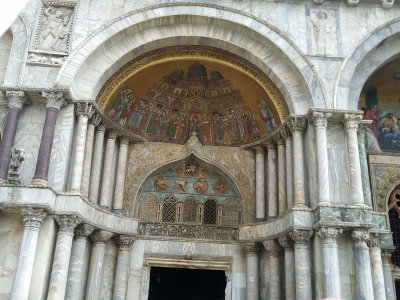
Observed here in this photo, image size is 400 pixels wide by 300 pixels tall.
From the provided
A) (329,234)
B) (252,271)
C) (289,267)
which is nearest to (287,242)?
(289,267)

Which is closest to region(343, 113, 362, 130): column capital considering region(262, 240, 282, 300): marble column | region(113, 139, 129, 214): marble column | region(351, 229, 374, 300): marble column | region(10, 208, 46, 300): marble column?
Result: region(351, 229, 374, 300): marble column

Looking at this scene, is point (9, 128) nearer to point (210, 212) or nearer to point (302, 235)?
point (210, 212)

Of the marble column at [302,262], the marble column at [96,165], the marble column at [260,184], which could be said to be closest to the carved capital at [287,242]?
the marble column at [302,262]

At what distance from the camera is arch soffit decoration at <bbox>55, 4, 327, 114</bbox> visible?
473 inches

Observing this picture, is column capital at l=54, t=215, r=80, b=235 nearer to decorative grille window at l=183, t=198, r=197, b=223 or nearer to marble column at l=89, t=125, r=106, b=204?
marble column at l=89, t=125, r=106, b=204

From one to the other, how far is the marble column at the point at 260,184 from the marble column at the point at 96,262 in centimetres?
431

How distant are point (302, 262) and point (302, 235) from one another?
64 cm

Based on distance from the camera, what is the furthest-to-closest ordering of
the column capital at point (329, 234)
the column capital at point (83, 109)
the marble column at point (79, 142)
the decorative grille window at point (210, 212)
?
the decorative grille window at point (210, 212) < the column capital at point (83, 109) < the marble column at point (79, 142) < the column capital at point (329, 234)

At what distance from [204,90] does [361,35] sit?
4.84 metres

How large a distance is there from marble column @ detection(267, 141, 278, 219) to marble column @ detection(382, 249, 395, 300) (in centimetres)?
334

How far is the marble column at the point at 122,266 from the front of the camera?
12.2 meters

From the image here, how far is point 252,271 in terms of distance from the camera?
41.5ft

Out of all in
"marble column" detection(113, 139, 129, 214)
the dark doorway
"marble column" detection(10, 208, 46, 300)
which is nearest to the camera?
"marble column" detection(10, 208, 46, 300)

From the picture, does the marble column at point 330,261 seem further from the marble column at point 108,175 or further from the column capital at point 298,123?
the marble column at point 108,175
